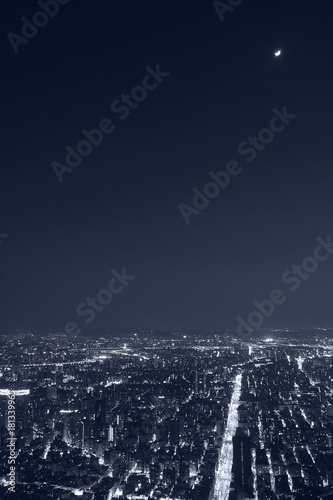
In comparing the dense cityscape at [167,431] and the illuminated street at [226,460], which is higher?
the dense cityscape at [167,431]

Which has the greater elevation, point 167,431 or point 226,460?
point 167,431

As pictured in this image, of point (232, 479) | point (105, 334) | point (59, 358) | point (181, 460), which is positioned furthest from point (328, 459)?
point (105, 334)

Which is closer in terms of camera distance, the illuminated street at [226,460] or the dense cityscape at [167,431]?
the illuminated street at [226,460]

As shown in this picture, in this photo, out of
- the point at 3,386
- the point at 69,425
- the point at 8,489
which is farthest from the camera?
the point at 3,386

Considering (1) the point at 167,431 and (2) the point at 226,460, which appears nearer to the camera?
(2) the point at 226,460

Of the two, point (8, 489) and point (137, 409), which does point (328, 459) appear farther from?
point (8, 489)
